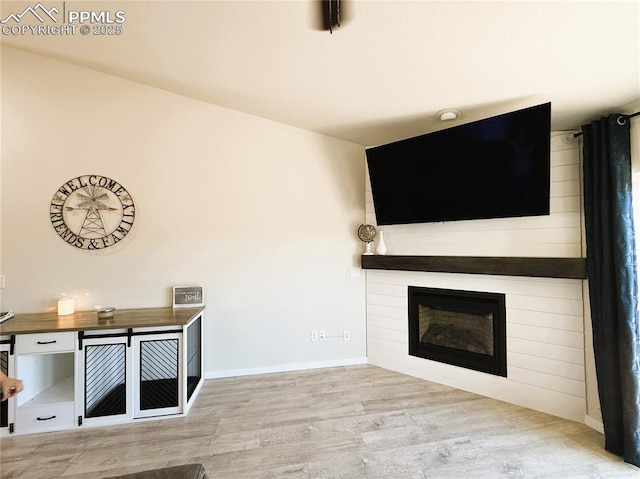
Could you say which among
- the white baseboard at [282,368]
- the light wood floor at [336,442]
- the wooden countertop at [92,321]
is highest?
the wooden countertop at [92,321]

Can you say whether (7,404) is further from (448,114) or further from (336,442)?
(448,114)

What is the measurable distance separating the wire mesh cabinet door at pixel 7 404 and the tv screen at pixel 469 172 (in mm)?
3297

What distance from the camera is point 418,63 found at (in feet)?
6.08

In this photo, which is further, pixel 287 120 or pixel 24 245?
pixel 287 120

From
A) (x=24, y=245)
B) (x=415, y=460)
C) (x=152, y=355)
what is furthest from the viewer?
(x=24, y=245)

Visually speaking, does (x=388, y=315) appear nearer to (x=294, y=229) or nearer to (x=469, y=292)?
(x=469, y=292)

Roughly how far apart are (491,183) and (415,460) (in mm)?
2122

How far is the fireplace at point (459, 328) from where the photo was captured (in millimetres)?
2615

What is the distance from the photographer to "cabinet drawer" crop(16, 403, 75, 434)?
210cm

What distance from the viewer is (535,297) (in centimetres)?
242

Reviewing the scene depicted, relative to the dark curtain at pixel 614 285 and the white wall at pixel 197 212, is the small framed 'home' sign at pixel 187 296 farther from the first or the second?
the dark curtain at pixel 614 285

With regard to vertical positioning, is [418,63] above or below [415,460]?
above

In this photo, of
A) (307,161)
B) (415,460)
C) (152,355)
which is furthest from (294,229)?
(415,460)

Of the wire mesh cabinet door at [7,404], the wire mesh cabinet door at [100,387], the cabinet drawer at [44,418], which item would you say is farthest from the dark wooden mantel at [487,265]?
the wire mesh cabinet door at [7,404]
